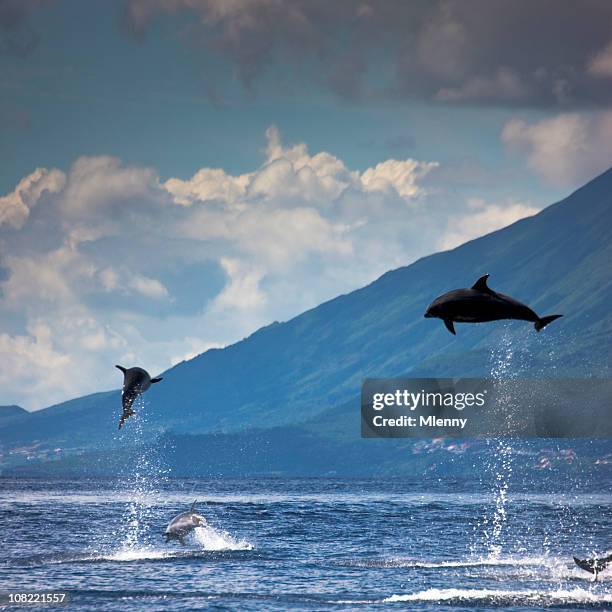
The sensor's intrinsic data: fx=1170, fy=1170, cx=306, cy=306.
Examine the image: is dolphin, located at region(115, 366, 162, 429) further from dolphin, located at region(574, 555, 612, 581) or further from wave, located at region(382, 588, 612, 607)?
dolphin, located at region(574, 555, 612, 581)


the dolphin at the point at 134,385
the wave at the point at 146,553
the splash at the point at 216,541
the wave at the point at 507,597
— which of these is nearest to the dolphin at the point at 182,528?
the wave at the point at 146,553

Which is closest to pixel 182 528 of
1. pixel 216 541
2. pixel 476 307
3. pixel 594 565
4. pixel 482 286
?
pixel 216 541

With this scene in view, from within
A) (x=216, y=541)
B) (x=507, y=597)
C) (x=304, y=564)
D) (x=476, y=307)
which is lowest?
(x=507, y=597)

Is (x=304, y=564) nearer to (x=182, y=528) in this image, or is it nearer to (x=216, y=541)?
(x=182, y=528)

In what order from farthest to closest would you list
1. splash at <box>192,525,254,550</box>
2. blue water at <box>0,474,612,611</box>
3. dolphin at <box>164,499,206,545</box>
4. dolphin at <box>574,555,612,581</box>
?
1. splash at <box>192,525,254,550</box>
2. dolphin at <box>164,499,206,545</box>
3. dolphin at <box>574,555,612,581</box>
4. blue water at <box>0,474,612,611</box>

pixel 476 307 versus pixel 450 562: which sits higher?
pixel 476 307

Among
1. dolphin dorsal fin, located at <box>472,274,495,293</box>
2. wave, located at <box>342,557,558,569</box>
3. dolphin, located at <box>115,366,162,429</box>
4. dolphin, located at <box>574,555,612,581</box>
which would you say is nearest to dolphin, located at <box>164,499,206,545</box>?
wave, located at <box>342,557,558,569</box>

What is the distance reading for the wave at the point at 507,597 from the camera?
53.3 metres

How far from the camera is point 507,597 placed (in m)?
54.8

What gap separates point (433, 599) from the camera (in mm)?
53875

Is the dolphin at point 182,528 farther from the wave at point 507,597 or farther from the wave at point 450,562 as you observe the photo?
the wave at point 507,597

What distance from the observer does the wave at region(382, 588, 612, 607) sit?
175 feet

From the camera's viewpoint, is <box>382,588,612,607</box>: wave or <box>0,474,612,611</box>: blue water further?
<box>0,474,612,611</box>: blue water

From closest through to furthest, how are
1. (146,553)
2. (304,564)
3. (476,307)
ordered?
1. (476,307)
2. (304,564)
3. (146,553)
